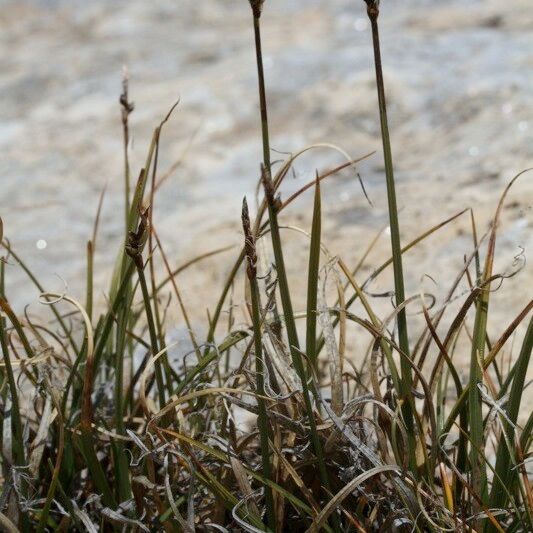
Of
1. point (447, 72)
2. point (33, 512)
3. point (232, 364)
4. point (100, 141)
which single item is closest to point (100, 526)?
point (33, 512)

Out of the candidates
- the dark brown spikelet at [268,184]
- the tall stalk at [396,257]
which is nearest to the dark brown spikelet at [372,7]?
the tall stalk at [396,257]

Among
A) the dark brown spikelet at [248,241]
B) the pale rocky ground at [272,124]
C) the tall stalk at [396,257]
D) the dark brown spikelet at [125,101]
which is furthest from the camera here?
the pale rocky ground at [272,124]

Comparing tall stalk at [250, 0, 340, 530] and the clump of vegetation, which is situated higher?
tall stalk at [250, 0, 340, 530]

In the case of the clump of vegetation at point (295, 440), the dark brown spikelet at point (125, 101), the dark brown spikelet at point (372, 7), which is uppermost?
the dark brown spikelet at point (372, 7)

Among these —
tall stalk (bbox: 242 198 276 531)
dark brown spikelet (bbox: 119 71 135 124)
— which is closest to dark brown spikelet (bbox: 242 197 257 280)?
tall stalk (bbox: 242 198 276 531)

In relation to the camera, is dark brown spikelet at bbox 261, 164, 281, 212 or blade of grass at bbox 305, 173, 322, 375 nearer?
dark brown spikelet at bbox 261, 164, 281, 212

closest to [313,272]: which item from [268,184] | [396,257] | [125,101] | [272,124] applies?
[396,257]

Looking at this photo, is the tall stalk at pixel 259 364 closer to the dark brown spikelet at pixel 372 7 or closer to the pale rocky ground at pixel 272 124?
the dark brown spikelet at pixel 372 7

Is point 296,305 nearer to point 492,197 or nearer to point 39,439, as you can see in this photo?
point 492,197

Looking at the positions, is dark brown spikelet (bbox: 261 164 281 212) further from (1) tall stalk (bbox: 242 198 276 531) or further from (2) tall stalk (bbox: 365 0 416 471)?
(2) tall stalk (bbox: 365 0 416 471)
